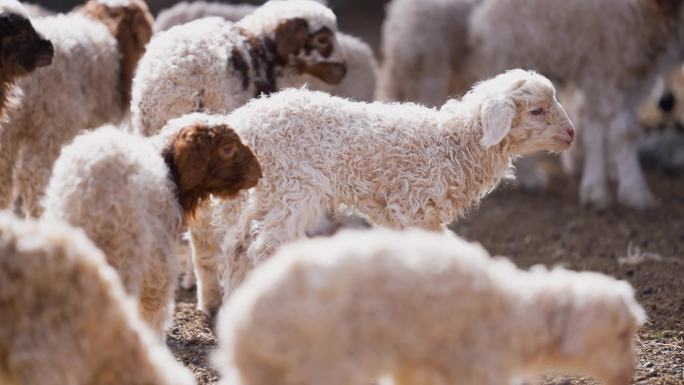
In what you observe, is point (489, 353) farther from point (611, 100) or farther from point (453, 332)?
point (611, 100)

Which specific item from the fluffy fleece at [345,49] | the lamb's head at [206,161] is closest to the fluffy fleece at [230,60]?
the lamb's head at [206,161]

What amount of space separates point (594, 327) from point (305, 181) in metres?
2.06

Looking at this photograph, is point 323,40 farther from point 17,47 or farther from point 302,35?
point 17,47

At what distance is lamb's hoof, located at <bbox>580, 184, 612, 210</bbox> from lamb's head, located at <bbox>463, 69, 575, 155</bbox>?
3814 mm

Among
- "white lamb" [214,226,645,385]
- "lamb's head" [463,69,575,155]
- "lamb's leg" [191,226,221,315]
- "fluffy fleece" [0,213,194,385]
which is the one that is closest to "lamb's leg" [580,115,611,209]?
"lamb's head" [463,69,575,155]

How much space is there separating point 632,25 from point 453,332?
644 cm

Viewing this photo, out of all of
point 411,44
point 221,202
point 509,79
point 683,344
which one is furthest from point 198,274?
point 411,44

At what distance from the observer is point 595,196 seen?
403 inches

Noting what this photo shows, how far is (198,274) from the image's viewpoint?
6770mm

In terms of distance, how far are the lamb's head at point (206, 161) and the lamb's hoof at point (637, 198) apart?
5.52 m

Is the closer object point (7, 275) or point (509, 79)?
point (7, 275)

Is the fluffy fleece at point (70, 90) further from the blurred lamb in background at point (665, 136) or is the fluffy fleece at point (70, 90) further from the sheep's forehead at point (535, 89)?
the blurred lamb in background at point (665, 136)

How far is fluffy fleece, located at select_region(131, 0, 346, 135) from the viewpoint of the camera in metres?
6.59

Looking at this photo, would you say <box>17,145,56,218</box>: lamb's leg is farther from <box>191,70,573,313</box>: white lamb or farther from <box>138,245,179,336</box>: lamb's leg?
<box>138,245,179,336</box>: lamb's leg
